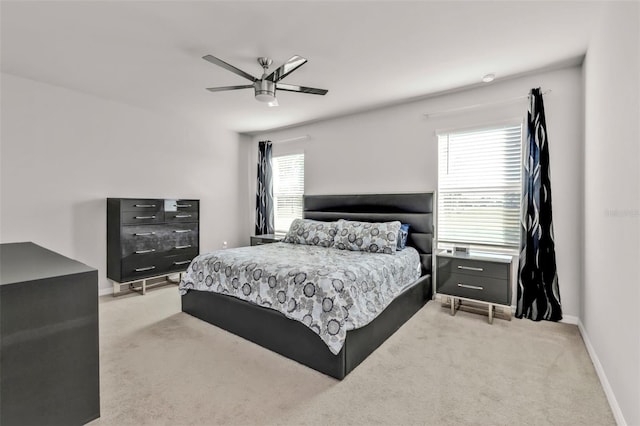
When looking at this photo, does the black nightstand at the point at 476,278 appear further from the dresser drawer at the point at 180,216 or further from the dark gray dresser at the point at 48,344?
the dresser drawer at the point at 180,216

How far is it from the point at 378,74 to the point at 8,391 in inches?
133

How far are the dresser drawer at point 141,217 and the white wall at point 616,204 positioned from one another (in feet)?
14.5

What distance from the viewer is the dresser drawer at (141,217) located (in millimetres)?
3693

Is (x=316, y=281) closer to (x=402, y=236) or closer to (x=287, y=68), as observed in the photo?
(x=402, y=236)

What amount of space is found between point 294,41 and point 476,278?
277cm

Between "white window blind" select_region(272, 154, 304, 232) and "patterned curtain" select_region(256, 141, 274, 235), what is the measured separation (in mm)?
98

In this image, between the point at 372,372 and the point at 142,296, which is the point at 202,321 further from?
the point at 372,372

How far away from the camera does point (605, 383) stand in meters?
1.90

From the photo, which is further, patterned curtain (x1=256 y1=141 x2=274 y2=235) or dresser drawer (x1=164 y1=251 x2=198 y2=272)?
patterned curtain (x1=256 y1=141 x2=274 y2=235)

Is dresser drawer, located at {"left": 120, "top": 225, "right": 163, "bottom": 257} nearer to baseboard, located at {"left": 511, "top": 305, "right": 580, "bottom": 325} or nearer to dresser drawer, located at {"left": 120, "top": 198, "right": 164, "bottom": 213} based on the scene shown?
dresser drawer, located at {"left": 120, "top": 198, "right": 164, "bottom": 213}

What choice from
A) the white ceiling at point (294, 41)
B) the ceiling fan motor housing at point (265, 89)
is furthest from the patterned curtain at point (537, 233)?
the ceiling fan motor housing at point (265, 89)

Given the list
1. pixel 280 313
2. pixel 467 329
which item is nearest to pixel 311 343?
pixel 280 313

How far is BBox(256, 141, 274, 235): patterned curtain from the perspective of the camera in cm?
549

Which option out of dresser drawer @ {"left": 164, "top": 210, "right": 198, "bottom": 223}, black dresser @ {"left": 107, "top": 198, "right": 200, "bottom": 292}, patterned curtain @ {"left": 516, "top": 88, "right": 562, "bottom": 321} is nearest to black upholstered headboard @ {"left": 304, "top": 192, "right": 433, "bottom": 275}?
patterned curtain @ {"left": 516, "top": 88, "right": 562, "bottom": 321}
